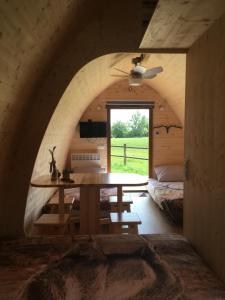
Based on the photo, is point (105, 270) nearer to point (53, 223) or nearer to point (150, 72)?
point (53, 223)

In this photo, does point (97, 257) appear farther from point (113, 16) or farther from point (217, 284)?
point (113, 16)

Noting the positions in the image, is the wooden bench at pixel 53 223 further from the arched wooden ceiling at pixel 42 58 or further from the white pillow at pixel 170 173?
the white pillow at pixel 170 173

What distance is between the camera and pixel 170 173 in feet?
18.9

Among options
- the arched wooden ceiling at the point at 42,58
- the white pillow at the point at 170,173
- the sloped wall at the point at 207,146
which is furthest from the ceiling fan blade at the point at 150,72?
the white pillow at the point at 170,173

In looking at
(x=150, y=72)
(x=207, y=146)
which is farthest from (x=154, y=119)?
(x=207, y=146)

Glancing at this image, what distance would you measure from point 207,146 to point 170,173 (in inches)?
155

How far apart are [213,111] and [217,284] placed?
47.4 inches

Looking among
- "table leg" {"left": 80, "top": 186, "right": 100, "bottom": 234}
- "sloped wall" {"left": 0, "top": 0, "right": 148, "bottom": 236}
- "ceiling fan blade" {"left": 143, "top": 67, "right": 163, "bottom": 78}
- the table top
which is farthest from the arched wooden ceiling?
"ceiling fan blade" {"left": 143, "top": 67, "right": 163, "bottom": 78}

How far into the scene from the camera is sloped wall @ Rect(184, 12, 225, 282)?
1704 millimetres

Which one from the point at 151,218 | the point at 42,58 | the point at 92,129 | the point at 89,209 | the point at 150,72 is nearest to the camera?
the point at 42,58

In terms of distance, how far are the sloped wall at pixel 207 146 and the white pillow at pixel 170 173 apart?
10.9 feet

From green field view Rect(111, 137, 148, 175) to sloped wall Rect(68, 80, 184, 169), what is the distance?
0.24m

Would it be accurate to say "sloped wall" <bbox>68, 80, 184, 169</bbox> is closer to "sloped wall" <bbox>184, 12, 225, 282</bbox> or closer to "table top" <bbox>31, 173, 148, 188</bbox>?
"table top" <bbox>31, 173, 148, 188</bbox>

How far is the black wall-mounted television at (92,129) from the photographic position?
6020mm
